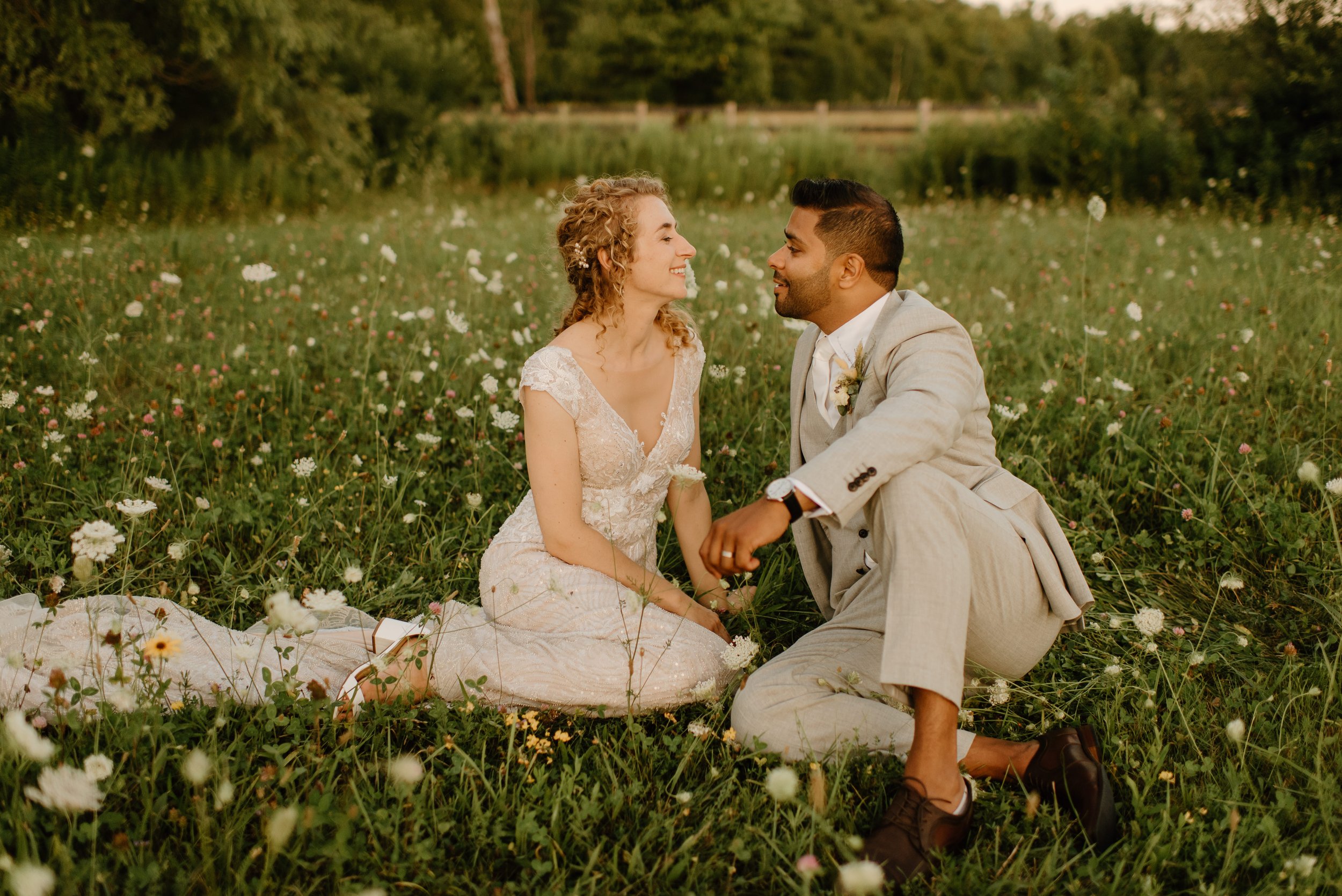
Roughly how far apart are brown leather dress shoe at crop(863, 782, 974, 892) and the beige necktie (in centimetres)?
112

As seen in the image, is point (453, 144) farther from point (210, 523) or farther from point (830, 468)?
point (830, 468)

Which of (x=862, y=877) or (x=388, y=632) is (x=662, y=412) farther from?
(x=862, y=877)

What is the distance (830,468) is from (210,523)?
241 cm

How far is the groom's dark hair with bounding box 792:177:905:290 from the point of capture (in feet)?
8.67

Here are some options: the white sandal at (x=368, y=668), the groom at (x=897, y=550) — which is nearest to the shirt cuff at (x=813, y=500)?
the groom at (x=897, y=550)

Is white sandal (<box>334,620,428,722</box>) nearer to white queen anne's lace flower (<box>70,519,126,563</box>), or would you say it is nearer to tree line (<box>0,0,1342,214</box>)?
white queen anne's lace flower (<box>70,519,126,563</box>)

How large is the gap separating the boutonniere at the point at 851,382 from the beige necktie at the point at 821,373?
11cm

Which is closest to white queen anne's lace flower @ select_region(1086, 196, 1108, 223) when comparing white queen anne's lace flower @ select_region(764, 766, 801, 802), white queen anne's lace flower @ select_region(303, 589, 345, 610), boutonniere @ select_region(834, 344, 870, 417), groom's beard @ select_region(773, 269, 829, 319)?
groom's beard @ select_region(773, 269, 829, 319)

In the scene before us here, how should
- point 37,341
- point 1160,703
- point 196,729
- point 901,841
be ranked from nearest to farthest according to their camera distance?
1. point 901,841
2. point 196,729
3. point 1160,703
4. point 37,341

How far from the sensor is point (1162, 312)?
5.34 metres

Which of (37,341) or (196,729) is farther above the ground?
(37,341)

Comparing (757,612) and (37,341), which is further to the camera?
(37,341)

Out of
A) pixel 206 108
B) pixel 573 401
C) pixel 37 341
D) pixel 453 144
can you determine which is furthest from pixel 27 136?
pixel 573 401

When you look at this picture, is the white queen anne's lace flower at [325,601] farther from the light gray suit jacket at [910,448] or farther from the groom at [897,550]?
the light gray suit jacket at [910,448]
